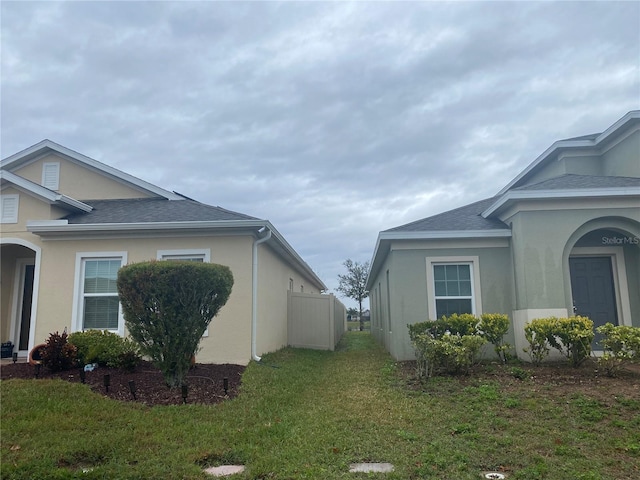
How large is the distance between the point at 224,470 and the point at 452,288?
7.48 meters

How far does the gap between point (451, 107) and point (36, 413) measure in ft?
42.0

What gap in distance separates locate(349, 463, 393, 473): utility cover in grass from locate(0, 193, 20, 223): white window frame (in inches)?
390

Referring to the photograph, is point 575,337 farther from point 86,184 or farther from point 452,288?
point 86,184

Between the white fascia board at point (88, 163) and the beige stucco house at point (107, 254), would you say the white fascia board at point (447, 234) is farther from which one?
the white fascia board at point (88, 163)

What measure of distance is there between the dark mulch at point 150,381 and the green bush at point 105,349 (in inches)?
6.4

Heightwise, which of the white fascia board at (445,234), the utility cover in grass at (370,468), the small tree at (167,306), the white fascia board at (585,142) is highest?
the white fascia board at (585,142)

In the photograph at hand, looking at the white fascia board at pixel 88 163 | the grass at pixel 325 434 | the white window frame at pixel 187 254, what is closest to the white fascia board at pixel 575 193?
the grass at pixel 325 434

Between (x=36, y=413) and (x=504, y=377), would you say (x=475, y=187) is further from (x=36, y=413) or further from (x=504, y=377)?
(x=36, y=413)

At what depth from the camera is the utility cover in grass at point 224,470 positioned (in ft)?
14.0

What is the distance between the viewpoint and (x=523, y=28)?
10.1 m

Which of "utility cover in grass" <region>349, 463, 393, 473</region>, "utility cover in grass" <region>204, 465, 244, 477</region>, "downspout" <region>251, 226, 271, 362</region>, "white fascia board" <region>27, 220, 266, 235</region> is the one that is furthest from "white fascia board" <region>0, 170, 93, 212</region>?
"utility cover in grass" <region>349, 463, 393, 473</region>

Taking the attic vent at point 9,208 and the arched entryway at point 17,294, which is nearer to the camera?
the attic vent at point 9,208

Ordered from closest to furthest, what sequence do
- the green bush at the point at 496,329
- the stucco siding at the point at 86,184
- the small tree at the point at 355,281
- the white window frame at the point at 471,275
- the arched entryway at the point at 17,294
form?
the green bush at the point at 496,329 < the white window frame at the point at 471,275 < the arched entryway at the point at 17,294 < the stucco siding at the point at 86,184 < the small tree at the point at 355,281

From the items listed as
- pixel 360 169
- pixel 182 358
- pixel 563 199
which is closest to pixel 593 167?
pixel 563 199
